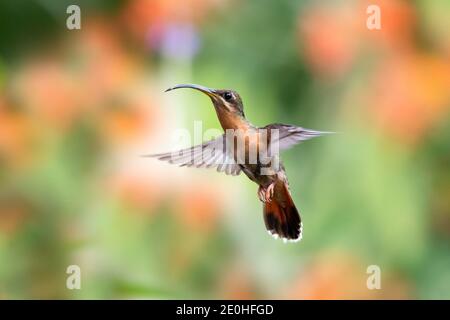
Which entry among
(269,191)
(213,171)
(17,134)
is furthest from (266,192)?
(17,134)

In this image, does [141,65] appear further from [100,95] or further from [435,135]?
[435,135]

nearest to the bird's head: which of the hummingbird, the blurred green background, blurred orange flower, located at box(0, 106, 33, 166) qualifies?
the hummingbird

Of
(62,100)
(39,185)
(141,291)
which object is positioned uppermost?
(62,100)

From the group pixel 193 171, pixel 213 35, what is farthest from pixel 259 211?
pixel 213 35

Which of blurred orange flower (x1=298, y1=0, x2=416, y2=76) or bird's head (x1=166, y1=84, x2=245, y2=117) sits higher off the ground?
blurred orange flower (x1=298, y1=0, x2=416, y2=76)

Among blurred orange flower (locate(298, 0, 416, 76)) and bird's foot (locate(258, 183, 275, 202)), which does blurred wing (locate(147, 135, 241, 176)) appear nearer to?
bird's foot (locate(258, 183, 275, 202))

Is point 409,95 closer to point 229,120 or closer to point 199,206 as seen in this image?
point 199,206
